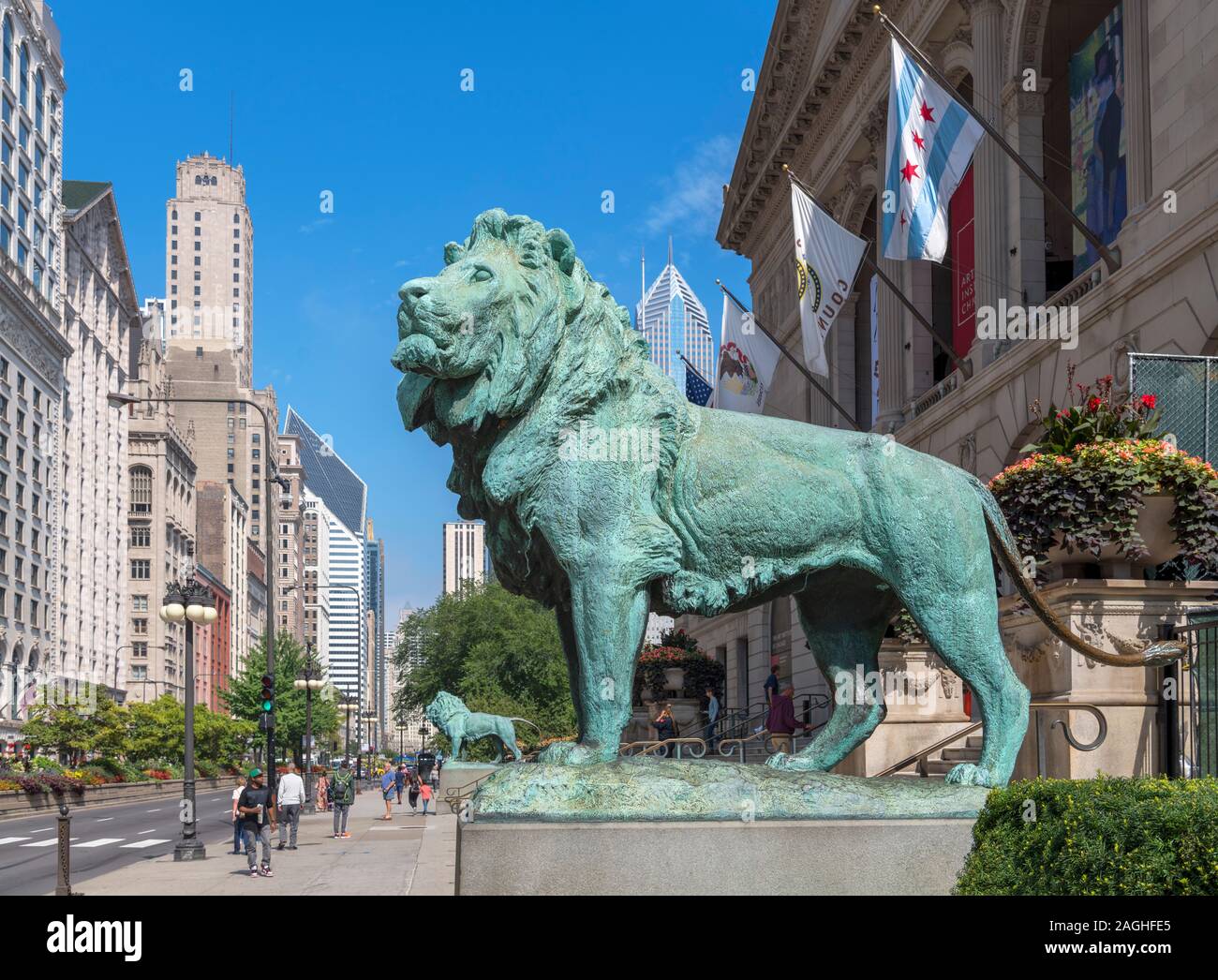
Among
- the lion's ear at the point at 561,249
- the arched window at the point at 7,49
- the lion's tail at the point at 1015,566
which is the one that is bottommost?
the lion's tail at the point at 1015,566

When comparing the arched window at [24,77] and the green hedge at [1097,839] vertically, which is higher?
the arched window at [24,77]

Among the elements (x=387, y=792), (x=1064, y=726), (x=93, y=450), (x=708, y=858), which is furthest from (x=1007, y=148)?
(x=93, y=450)

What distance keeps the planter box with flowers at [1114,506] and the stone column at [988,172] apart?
66.4ft

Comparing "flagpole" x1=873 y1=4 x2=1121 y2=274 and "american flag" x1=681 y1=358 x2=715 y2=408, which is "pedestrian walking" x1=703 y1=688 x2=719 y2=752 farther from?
"flagpole" x1=873 y1=4 x2=1121 y2=274

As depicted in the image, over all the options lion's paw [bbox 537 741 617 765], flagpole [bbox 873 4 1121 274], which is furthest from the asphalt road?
flagpole [bbox 873 4 1121 274]

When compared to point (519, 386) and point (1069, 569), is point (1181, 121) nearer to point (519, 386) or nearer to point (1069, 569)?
point (1069, 569)

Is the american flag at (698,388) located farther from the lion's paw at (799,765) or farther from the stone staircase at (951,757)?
the lion's paw at (799,765)

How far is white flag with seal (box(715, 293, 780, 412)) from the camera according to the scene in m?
33.8

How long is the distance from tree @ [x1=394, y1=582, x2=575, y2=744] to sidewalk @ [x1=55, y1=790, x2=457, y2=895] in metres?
19.4

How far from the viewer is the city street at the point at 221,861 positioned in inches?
754

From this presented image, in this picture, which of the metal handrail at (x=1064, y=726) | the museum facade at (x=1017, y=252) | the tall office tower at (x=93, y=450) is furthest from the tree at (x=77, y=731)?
the metal handrail at (x=1064, y=726)

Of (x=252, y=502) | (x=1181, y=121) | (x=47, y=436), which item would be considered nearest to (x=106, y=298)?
(x=47, y=436)

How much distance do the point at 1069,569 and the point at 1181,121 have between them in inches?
570
